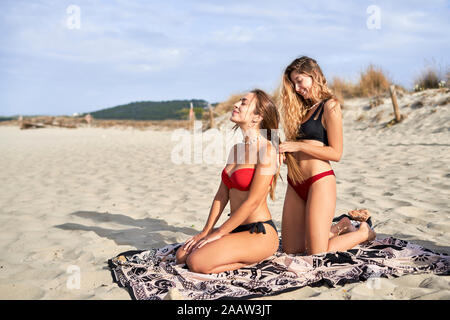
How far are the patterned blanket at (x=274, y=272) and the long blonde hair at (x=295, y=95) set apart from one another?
0.71 metres

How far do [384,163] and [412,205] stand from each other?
10.2ft

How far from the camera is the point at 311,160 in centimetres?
311

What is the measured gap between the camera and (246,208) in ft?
9.12

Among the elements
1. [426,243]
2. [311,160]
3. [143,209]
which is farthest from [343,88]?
[311,160]

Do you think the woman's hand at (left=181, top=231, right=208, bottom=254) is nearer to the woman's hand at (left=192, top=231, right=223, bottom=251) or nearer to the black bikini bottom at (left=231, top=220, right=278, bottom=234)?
the woman's hand at (left=192, top=231, right=223, bottom=251)

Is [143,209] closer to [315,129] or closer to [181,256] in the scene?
[181,256]

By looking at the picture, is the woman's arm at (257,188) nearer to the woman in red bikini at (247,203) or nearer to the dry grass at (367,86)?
the woman in red bikini at (247,203)

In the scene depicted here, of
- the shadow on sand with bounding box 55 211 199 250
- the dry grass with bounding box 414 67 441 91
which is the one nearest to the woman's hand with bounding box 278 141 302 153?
the shadow on sand with bounding box 55 211 199 250

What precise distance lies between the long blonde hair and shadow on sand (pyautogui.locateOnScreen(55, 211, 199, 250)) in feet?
5.33

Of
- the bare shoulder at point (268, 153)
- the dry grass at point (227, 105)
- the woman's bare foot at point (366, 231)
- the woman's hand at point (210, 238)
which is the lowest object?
the woman's bare foot at point (366, 231)

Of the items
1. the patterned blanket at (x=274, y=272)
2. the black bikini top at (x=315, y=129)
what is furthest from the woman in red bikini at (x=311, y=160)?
the patterned blanket at (x=274, y=272)

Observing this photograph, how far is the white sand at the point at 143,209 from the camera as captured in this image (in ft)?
9.11

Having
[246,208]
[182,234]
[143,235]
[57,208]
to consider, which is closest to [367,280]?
[246,208]
